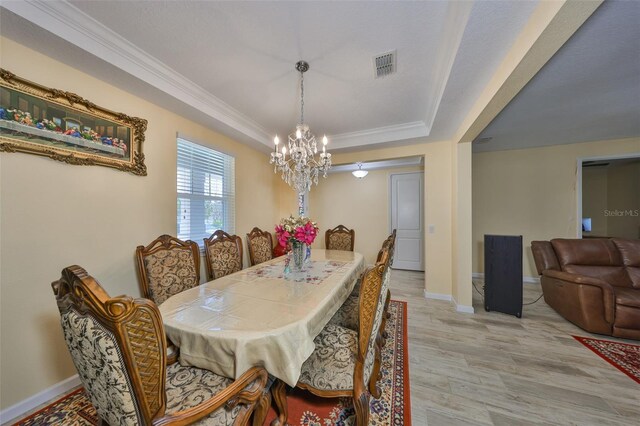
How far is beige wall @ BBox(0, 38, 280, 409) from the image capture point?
54.2 inches

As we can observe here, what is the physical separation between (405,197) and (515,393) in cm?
402

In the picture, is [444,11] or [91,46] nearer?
[444,11]

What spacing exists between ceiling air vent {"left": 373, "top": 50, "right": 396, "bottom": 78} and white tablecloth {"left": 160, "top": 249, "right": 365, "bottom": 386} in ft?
6.26

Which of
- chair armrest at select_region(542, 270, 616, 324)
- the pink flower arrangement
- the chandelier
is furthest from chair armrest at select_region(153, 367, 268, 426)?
chair armrest at select_region(542, 270, 616, 324)

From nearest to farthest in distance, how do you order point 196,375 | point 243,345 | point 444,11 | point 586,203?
point 243,345, point 196,375, point 444,11, point 586,203

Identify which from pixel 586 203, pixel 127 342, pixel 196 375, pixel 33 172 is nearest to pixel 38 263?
pixel 33 172

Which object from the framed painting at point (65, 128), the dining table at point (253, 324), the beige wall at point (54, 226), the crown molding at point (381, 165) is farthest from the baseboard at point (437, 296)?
the framed painting at point (65, 128)

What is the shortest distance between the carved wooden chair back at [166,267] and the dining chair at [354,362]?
1314 millimetres

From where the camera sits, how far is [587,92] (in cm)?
222

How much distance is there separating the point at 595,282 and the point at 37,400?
16.4ft

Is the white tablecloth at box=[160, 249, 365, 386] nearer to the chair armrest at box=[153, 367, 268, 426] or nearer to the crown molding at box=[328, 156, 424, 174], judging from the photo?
the chair armrest at box=[153, 367, 268, 426]

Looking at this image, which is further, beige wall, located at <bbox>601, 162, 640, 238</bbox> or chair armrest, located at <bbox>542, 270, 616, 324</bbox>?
beige wall, located at <bbox>601, 162, 640, 238</bbox>

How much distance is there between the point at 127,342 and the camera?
61cm

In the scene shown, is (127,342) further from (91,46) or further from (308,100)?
(308,100)
